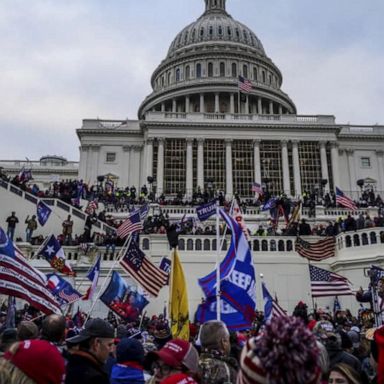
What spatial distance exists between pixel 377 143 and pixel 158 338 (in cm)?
5722

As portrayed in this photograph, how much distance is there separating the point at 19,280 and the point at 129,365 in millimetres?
4060

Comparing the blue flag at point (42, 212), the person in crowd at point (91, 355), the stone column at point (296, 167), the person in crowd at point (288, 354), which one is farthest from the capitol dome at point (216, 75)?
the person in crowd at point (288, 354)

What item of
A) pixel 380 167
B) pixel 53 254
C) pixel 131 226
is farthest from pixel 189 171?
pixel 53 254

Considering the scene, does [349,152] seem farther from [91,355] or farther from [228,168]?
[91,355]

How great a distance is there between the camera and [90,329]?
4.16m

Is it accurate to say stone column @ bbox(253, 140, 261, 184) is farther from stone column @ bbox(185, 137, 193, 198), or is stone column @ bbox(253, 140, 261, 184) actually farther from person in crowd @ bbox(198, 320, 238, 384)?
person in crowd @ bbox(198, 320, 238, 384)

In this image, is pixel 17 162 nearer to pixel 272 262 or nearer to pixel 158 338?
pixel 272 262

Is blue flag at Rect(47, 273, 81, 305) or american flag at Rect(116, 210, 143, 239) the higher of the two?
american flag at Rect(116, 210, 143, 239)

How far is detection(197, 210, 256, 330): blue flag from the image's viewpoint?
31.6 feet

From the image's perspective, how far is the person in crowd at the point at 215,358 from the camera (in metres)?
4.17

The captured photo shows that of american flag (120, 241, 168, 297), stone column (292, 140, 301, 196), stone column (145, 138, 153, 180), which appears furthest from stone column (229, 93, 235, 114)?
american flag (120, 241, 168, 297)

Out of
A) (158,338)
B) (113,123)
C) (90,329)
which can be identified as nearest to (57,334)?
(90,329)

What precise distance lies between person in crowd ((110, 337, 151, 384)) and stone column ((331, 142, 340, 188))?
51.6m

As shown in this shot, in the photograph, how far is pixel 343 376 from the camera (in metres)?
4.24
